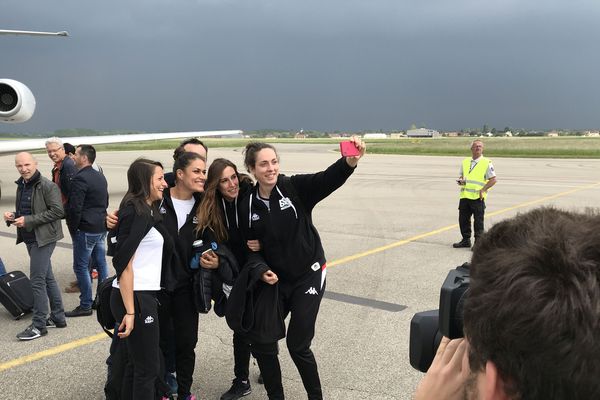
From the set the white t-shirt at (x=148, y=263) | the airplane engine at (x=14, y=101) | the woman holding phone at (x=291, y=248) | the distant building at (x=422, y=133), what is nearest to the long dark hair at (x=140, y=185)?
the white t-shirt at (x=148, y=263)

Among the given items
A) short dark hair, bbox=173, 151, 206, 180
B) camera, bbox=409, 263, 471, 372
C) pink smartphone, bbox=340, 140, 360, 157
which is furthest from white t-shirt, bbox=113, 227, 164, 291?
camera, bbox=409, 263, 471, 372

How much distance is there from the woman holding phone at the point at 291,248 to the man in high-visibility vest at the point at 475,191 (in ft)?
19.2

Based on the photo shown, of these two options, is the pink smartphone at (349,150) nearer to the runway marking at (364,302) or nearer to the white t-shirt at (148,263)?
the white t-shirt at (148,263)

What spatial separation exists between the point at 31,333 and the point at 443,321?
16.2 ft

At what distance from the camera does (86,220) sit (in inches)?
230

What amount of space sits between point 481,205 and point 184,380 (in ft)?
21.8

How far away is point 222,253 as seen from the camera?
3.62 metres

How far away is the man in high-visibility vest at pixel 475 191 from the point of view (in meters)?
8.80

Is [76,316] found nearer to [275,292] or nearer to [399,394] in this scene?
[275,292]

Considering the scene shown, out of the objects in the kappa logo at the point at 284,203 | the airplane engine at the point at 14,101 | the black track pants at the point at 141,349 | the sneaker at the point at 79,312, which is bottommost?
the sneaker at the point at 79,312

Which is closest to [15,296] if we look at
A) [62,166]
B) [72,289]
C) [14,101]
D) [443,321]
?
[72,289]

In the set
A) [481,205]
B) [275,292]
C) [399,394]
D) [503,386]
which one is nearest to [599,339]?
[503,386]

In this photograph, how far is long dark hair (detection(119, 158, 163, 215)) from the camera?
133 inches

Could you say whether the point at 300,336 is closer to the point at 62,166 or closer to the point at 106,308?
the point at 106,308
